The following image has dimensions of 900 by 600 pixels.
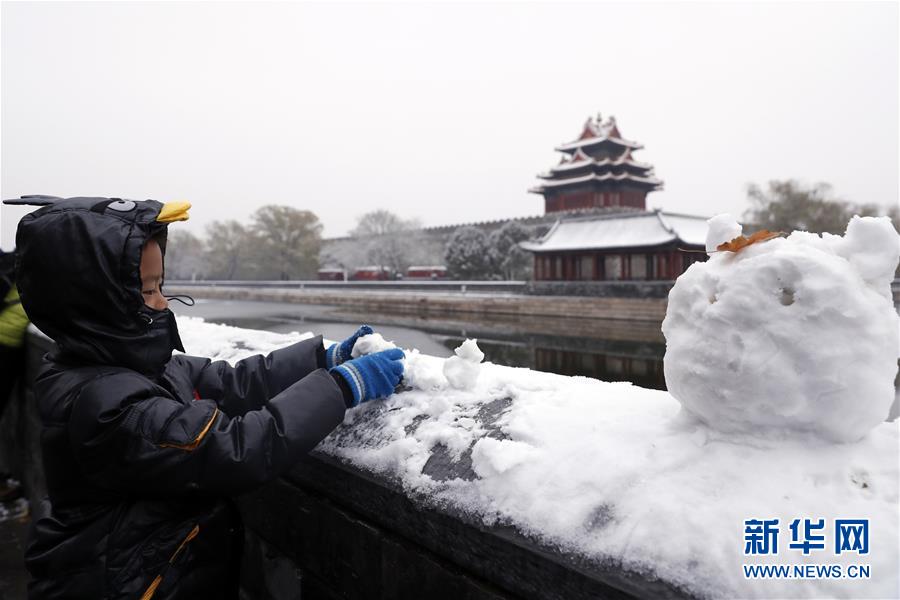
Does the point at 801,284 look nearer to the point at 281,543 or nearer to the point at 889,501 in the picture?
the point at 889,501

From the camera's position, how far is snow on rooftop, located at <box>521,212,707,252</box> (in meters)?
19.8

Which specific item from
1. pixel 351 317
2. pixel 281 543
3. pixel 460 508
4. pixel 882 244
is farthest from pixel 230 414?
pixel 351 317

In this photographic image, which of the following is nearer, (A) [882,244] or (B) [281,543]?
(A) [882,244]

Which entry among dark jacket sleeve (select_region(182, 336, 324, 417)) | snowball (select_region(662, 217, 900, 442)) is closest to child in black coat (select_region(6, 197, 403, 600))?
dark jacket sleeve (select_region(182, 336, 324, 417))

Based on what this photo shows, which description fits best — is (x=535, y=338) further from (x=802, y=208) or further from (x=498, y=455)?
(x=802, y=208)

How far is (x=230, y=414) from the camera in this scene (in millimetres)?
1796

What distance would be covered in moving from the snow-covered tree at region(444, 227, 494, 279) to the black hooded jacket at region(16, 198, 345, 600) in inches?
1118

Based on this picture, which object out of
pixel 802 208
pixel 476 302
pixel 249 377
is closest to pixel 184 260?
pixel 476 302

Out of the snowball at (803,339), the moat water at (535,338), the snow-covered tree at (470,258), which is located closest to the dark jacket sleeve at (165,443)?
the snowball at (803,339)

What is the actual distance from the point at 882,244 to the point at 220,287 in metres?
41.8

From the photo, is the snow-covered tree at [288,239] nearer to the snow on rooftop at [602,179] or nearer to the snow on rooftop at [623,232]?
the snow on rooftop at [602,179]

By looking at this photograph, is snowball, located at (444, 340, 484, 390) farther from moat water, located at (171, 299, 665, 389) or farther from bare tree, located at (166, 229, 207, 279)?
bare tree, located at (166, 229, 207, 279)

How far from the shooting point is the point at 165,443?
1.10m

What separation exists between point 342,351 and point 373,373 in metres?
0.34
